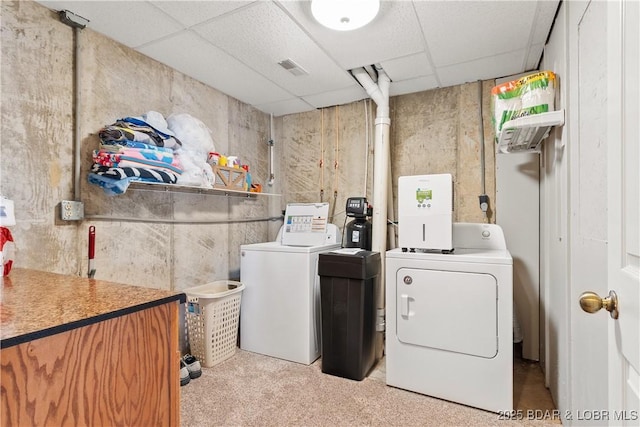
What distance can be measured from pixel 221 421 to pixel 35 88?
6.74 feet

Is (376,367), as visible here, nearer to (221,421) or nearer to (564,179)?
(221,421)

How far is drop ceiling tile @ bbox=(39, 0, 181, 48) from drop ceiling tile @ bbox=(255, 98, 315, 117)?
1310 mm

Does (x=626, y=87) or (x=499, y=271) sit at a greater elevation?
(x=626, y=87)

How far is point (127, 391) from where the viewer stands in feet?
2.97

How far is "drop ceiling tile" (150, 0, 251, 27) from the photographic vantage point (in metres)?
1.72

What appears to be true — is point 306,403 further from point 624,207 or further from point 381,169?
point 624,207

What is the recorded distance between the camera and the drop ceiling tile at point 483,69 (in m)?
2.29

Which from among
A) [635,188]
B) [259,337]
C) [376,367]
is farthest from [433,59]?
[259,337]

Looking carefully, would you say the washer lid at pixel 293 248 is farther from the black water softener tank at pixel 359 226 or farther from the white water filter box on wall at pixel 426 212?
the white water filter box on wall at pixel 426 212

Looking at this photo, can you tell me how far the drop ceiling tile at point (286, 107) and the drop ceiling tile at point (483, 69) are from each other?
51.1 inches

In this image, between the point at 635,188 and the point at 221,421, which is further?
the point at 221,421

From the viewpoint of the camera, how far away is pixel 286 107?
331 centimetres

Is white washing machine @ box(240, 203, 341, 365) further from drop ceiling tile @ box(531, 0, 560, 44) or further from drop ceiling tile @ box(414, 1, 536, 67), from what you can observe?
drop ceiling tile @ box(531, 0, 560, 44)

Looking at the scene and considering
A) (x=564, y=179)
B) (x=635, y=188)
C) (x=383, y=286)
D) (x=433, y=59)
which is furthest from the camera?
(x=383, y=286)
